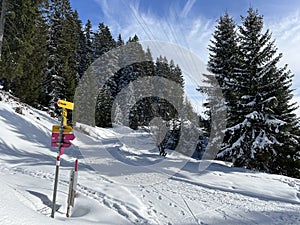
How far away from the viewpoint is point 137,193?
7.27m

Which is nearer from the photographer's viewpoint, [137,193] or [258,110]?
[137,193]

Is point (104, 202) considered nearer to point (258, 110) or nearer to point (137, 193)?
point (137, 193)

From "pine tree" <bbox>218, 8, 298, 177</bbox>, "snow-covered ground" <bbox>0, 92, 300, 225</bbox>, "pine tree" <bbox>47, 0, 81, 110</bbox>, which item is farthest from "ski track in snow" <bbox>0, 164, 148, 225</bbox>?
"pine tree" <bbox>47, 0, 81, 110</bbox>

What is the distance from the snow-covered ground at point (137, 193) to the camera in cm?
545

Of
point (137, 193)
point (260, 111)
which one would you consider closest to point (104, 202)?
point (137, 193)

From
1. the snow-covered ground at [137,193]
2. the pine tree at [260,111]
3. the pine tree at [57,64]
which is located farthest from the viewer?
the pine tree at [57,64]

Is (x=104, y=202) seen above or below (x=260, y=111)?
below

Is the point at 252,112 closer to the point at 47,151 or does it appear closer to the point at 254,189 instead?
the point at 254,189

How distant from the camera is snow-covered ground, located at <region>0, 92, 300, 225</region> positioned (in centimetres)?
545

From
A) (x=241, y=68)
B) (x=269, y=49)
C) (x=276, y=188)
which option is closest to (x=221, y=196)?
(x=276, y=188)

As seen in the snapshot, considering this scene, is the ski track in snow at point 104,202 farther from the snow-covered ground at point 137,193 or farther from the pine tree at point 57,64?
the pine tree at point 57,64

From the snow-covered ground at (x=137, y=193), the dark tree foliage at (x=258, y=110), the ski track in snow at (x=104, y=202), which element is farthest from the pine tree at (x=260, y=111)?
the ski track in snow at (x=104, y=202)

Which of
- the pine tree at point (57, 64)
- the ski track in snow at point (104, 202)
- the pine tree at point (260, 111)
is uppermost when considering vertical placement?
the pine tree at point (57, 64)

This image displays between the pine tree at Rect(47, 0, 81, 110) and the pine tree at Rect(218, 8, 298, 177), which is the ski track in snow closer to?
the pine tree at Rect(218, 8, 298, 177)
